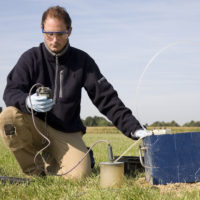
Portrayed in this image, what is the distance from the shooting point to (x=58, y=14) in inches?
140

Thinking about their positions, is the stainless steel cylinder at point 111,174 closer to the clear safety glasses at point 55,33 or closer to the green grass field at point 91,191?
the green grass field at point 91,191

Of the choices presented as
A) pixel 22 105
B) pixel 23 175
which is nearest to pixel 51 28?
pixel 22 105

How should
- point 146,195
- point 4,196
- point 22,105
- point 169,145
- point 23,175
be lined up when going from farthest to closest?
point 23,175
point 22,105
point 169,145
point 4,196
point 146,195

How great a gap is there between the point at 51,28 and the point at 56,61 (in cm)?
39

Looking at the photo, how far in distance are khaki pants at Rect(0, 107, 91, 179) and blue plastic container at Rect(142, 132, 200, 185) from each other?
2.85ft

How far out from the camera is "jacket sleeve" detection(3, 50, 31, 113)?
133 inches

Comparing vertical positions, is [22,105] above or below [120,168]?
above

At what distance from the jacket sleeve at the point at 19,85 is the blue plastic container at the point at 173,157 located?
1.30 m

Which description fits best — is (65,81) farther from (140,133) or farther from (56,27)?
(140,133)

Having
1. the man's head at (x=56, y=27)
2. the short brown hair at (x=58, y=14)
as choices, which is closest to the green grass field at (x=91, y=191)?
the man's head at (x=56, y=27)

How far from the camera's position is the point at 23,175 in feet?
12.0

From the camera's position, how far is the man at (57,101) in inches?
136

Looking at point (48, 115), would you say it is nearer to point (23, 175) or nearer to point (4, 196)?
point (23, 175)

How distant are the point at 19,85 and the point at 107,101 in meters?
0.93
